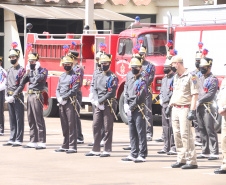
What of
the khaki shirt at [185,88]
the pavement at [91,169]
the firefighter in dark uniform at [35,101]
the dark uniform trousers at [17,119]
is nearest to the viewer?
the pavement at [91,169]

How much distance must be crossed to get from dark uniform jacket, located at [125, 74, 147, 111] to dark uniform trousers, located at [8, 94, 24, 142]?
3102 millimetres

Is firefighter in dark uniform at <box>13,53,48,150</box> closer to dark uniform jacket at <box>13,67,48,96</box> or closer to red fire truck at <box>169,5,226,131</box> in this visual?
dark uniform jacket at <box>13,67,48,96</box>

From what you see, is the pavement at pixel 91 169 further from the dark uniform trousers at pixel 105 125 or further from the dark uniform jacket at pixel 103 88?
the dark uniform jacket at pixel 103 88

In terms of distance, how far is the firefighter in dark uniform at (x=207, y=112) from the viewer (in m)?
13.0

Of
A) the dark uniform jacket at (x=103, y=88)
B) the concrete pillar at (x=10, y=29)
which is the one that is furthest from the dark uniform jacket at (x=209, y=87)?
the concrete pillar at (x=10, y=29)

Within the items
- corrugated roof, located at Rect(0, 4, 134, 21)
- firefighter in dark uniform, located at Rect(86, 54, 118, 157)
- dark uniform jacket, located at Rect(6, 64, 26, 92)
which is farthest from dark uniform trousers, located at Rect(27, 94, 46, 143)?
corrugated roof, located at Rect(0, 4, 134, 21)

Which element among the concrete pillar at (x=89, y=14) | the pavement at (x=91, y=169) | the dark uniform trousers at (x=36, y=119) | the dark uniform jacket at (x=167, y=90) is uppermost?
the concrete pillar at (x=89, y=14)

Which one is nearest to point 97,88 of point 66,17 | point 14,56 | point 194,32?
point 14,56

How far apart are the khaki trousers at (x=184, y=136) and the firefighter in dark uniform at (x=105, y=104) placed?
1.78m

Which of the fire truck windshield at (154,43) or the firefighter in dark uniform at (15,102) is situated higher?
the fire truck windshield at (154,43)

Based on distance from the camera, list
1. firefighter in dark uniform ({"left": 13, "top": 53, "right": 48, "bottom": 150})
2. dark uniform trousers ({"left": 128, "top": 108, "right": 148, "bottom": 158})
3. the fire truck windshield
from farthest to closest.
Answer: the fire truck windshield → firefighter in dark uniform ({"left": 13, "top": 53, "right": 48, "bottom": 150}) → dark uniform trousers ({"left": 128, "top": 108, "right": 148, "bottom": 158})

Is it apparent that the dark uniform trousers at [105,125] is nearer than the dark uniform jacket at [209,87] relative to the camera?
No

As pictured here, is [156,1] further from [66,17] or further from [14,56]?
[14,56]

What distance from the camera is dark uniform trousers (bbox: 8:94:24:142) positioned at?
15039mm
